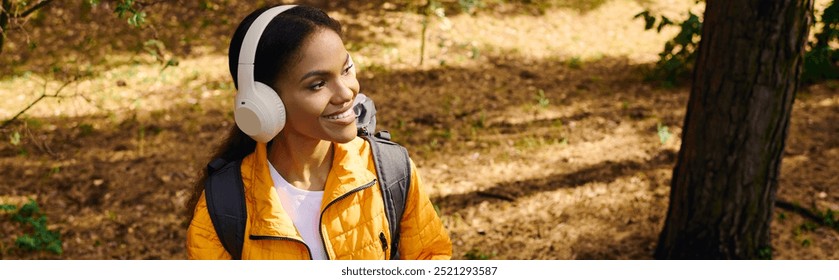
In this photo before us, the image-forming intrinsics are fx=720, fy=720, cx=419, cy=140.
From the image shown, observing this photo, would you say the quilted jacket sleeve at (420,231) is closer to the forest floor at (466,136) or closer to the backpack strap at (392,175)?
the backpack strap at (392,175)

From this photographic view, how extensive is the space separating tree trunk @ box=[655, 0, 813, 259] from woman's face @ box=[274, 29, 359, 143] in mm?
2489

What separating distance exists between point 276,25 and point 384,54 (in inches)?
280

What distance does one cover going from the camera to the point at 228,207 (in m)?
2.14

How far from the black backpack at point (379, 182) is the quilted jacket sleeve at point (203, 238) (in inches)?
1.0

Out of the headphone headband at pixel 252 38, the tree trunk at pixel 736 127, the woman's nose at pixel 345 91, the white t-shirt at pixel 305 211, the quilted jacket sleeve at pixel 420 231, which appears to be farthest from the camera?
the tree trunk at pixel 736 127

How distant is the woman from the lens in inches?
78.0

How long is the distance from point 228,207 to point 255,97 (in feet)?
1.28

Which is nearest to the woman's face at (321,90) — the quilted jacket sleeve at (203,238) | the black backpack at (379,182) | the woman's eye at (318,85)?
the woman's eye at (318,85)

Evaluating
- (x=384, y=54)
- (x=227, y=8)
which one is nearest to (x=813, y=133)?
(x=384, y=54)

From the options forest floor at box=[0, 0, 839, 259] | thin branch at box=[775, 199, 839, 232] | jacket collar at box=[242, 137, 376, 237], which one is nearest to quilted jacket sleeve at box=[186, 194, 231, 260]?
jacket collar at box=[242, 137, 376, 237]

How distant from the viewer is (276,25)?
1.95m

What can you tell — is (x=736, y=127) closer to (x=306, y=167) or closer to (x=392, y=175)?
(x=392, y=175)

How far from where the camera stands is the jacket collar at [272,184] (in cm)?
213

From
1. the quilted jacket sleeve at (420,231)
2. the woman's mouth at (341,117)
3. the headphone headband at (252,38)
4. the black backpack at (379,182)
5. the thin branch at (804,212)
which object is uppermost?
the headphone headband at (252,38)
